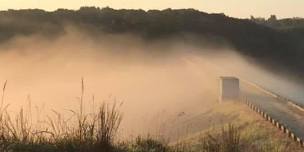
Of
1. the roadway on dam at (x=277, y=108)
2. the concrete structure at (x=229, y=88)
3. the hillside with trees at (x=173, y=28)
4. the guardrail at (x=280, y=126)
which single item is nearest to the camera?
the guardrail at (x=280, y=126)

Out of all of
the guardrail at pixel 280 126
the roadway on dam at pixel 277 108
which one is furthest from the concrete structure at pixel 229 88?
the guardrail at pixel 280 126

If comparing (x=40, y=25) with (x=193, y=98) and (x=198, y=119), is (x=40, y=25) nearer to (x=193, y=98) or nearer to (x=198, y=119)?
(x=193, y=98)

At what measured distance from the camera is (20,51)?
169250 mm

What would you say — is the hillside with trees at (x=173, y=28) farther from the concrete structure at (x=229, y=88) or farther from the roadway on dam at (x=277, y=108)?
the concrete structure at (x=229, y=88)

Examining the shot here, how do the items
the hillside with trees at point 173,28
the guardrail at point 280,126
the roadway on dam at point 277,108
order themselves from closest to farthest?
1. the guardrail at point 280,126
2. the roadway on dam at point 277,108
3. the hillside with trees at point 173,28

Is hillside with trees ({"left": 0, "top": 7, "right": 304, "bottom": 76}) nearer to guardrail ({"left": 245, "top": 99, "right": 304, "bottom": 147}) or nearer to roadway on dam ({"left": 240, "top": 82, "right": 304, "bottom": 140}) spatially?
roadway on dam ({"left": 240, "top": 82, "right": 304, "bottom": 140})

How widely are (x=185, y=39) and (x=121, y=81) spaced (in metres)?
58.4

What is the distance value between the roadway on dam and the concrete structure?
3.55 ft

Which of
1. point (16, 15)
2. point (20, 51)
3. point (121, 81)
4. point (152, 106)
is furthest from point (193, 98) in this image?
point (16, 15)

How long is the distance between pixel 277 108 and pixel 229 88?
Result: 453 inches

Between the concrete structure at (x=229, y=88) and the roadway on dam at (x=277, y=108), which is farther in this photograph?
the concrete structure at (x=229, y=88)

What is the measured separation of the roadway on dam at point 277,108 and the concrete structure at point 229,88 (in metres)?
1.08

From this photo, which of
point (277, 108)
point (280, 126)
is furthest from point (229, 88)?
point (280, 126)

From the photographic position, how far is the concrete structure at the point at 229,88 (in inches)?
2530
